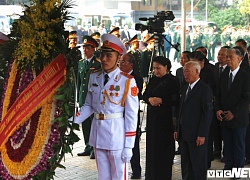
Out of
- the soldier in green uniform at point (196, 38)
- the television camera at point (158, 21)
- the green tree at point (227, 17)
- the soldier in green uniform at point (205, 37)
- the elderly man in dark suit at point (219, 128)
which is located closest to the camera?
the elderly man in dark suit at point (219, 128)

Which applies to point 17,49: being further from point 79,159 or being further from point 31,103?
point 79,159

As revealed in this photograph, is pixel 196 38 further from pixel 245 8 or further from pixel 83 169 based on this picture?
pixel 83 169

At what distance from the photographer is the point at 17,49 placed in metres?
3.05

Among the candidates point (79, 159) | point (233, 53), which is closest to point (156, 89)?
point (233, 53)

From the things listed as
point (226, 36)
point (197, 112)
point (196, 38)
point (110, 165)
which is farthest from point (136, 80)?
point (196, 38)

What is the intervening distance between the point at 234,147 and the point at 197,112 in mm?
1000

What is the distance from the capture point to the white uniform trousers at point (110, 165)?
3.33 metres

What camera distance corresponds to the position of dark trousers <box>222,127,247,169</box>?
15.9 ft

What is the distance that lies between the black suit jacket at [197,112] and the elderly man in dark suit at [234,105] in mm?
722

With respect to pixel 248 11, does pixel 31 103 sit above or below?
below

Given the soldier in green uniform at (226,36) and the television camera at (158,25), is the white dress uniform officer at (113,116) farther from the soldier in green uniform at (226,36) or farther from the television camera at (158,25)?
the soldier in green uniform at (226,36)

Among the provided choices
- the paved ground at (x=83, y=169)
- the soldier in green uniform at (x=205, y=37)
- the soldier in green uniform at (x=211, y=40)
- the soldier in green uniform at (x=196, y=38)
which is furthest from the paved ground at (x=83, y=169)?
the soldier in green uniform at (x=196, y=38)

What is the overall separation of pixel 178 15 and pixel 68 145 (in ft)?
26.9

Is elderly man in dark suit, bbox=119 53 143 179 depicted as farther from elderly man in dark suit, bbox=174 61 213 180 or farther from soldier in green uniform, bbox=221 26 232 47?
soldier in green uniform, bbox=221 26 232 47
